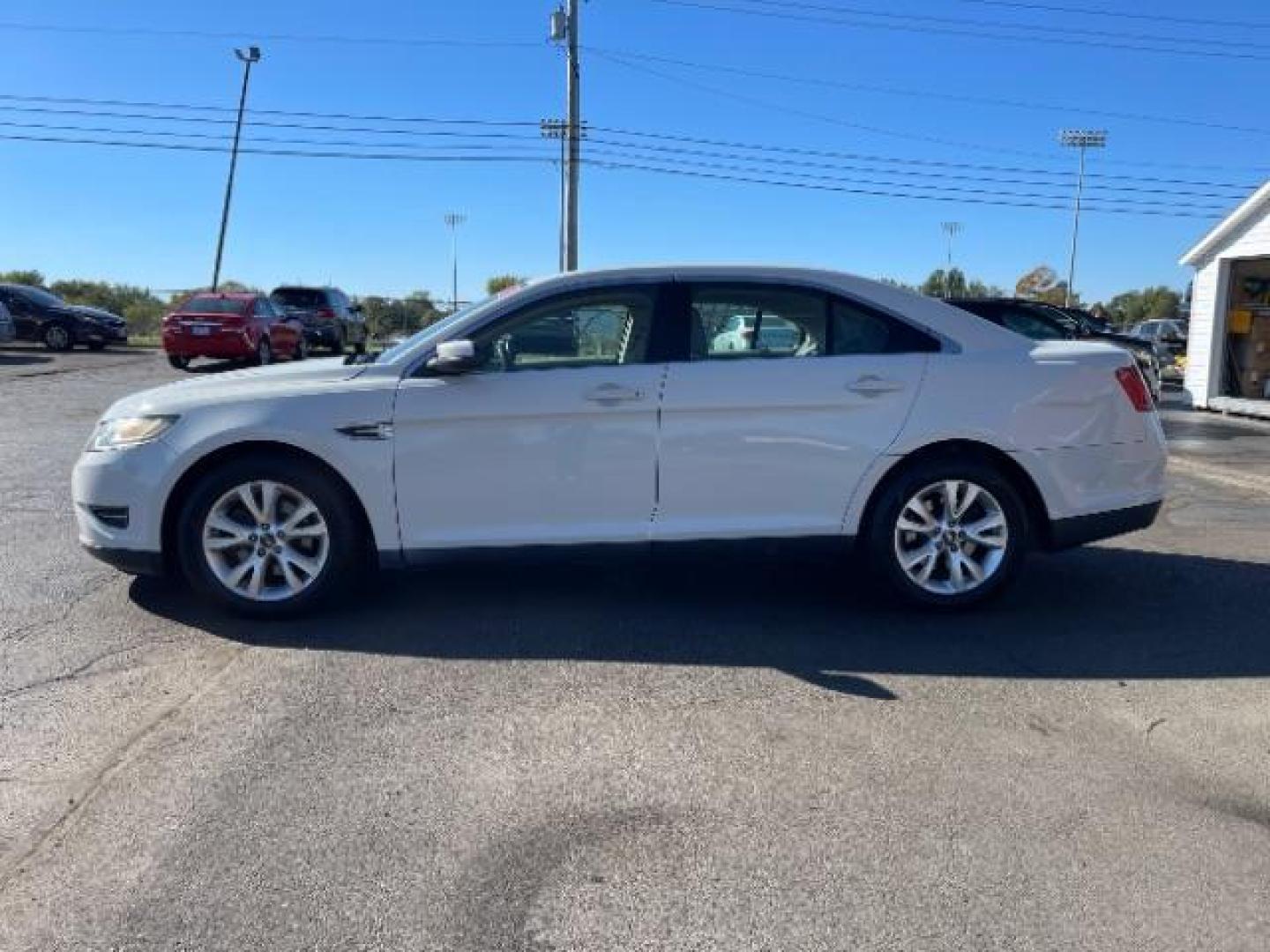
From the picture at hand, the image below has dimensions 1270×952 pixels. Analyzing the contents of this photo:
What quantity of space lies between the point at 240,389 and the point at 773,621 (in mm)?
2813

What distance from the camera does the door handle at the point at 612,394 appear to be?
201 inches

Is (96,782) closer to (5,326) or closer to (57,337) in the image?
(5,326)

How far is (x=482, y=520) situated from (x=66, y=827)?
2.30 meters

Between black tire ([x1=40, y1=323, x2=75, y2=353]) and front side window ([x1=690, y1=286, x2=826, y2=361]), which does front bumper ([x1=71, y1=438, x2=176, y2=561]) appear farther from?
black tire ([x1=40, y1=323, x2=75, y2=353])

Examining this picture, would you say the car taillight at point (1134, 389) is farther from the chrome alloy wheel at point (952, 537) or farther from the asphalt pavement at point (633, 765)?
the asphalt pavement at point (633, 765)

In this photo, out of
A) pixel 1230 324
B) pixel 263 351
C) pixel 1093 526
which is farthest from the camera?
pixel 263 351

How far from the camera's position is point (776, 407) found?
518cm

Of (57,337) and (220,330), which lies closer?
(220,330)

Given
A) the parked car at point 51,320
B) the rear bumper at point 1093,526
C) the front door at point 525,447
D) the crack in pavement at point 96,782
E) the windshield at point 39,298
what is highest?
the windshield at point 39,298

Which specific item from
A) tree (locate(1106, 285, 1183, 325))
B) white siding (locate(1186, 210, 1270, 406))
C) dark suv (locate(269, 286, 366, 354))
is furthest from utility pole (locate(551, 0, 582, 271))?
tree (locate(1106, 285, 1183, 325))

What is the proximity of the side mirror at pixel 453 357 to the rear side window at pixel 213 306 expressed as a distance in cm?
1894

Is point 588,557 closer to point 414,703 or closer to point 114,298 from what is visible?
point 414,703

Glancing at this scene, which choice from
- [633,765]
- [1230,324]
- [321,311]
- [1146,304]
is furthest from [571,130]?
[1146,304]

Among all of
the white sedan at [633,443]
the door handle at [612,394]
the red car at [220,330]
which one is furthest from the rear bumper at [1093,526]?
the red car at [220,330]
